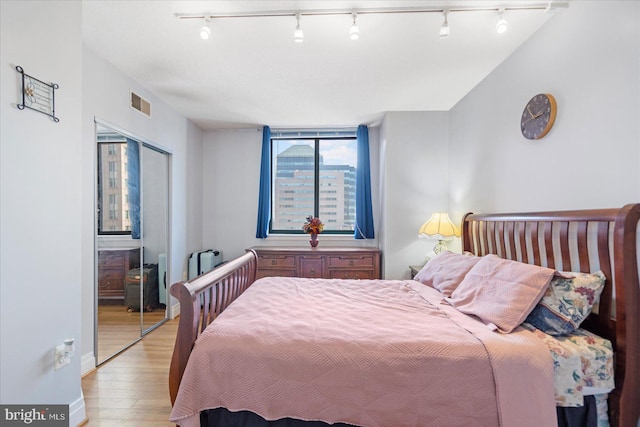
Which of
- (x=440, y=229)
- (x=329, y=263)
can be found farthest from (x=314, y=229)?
(x=440, y=229)

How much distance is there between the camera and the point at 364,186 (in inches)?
153

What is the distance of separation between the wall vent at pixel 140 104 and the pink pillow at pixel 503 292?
3329mm

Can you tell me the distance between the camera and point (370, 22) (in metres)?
1.81

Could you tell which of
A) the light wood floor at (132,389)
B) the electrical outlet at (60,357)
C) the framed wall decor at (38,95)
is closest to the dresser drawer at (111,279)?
the light wood floor at (132,389)

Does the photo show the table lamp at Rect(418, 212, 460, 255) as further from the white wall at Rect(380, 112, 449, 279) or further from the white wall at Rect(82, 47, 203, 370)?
the white wall at Rect(82, 47, 203, 370)

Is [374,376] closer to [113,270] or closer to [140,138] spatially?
[113,270]

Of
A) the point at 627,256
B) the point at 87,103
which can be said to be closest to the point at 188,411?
the point at 627,256

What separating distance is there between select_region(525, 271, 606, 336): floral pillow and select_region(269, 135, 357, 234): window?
2.89 m

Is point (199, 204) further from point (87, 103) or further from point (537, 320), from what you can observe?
point (537, 320)

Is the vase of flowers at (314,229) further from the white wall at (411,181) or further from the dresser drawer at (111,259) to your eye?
the dresser drawer at (111,259)

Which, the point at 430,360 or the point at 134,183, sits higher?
the point at 134,183

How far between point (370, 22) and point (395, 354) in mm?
2053

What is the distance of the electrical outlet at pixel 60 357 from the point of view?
143 cm

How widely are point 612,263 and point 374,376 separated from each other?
4.30ft
